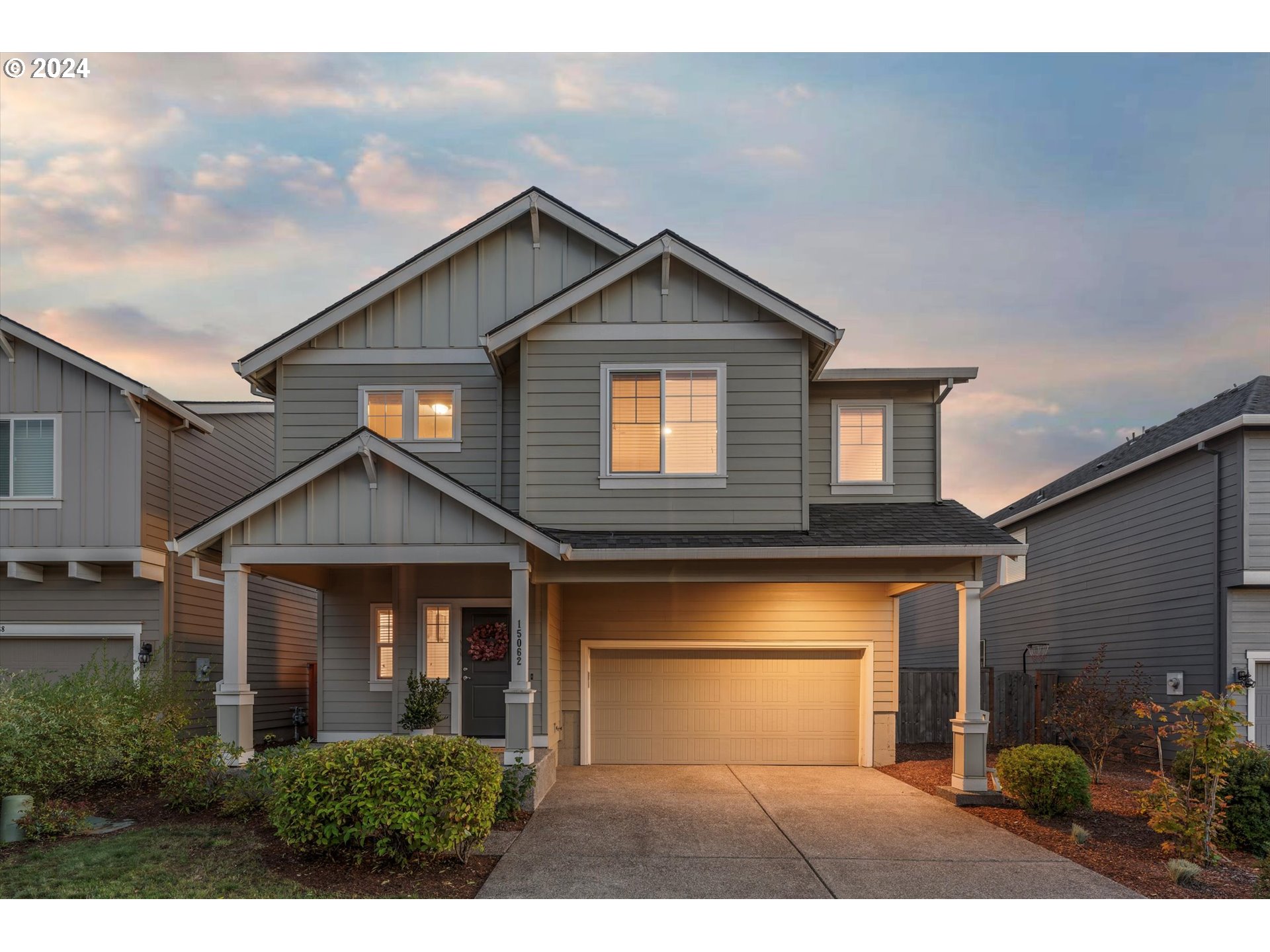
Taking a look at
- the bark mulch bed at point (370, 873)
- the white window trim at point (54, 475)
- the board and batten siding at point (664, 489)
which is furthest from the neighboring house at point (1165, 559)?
the white window trim at point (54, 475)

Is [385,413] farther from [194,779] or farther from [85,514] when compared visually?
[194,779]

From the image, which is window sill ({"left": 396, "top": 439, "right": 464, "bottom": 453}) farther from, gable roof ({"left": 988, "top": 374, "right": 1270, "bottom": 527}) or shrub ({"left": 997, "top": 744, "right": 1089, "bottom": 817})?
gable roof ({"left": 988, "top": 374, "right": 1270, "bottom": 527})

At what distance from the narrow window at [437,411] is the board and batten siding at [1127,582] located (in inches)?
376

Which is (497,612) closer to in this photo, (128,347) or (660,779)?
(660,779)

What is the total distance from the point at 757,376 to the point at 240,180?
10450 mm

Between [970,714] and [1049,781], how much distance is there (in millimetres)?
1289

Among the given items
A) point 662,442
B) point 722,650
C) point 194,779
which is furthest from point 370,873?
point 722,650

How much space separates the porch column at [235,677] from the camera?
10.1 m

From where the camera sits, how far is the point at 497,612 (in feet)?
42.1

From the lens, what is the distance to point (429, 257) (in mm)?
12680

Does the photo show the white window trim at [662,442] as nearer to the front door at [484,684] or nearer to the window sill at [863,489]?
the window sill at [863,489]

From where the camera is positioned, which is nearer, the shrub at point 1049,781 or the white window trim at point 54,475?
the shrub at point 1049,781

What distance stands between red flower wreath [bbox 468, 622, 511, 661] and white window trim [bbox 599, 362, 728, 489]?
2696 millimetres
